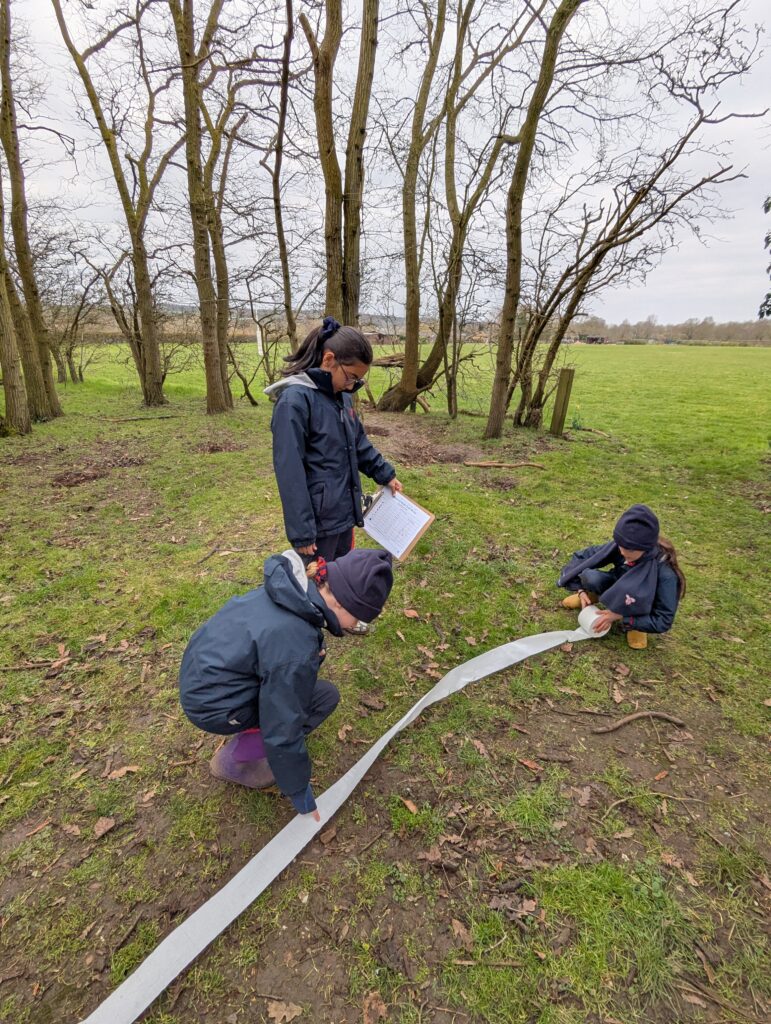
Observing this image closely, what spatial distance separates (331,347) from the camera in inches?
95.6

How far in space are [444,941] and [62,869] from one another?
163cm

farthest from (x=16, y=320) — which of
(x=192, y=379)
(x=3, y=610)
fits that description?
(x=192, y=379)

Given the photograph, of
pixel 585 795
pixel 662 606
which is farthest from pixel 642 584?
pixel 585 795

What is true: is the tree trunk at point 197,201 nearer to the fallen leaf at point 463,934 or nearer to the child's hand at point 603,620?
the child's hand at point 603,620

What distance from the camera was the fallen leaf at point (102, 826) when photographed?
2.15 metres

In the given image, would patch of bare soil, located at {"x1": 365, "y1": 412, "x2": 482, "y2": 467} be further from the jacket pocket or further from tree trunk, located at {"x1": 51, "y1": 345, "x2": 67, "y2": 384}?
tree trunk, located at {"x1": 51, "y1": 345, "x2": 67, "y2": 384}

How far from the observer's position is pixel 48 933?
1790 mm

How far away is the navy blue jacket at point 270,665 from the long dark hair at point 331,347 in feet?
3.75

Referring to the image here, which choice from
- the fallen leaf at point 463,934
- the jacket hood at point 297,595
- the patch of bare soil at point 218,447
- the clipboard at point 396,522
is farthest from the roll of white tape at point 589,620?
the patch of bare soil at point 218,447

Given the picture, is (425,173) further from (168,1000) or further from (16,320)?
(168,1000)

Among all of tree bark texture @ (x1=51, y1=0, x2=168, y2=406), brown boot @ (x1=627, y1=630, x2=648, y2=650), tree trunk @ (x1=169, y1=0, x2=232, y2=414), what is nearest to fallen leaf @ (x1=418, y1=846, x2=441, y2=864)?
brown boot @ (x1=627, y1=630, x2=648, y2=650)

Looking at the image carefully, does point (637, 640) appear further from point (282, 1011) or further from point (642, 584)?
point (282, 1011)

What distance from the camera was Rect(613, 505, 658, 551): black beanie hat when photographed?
9.96 ft

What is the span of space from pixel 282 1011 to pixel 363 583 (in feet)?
4.79
